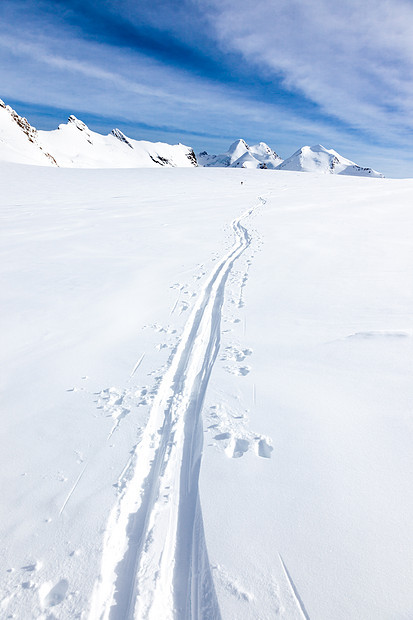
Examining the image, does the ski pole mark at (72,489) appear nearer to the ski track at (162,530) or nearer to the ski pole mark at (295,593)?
the ski track at (162,530)

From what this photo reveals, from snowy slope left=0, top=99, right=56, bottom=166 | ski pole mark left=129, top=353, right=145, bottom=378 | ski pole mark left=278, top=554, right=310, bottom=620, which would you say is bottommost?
ski pole mark left=129, top=353, right=145, bottom=378

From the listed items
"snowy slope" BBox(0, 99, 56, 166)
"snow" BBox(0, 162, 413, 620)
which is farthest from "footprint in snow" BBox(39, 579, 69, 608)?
"snowy slope" BBox(0, 99, 56, 166)

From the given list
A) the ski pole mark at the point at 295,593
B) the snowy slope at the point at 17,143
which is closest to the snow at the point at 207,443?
the ski pole mark at the point at 295,593

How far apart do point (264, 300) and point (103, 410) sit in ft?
13.4

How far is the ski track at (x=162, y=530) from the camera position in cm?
221

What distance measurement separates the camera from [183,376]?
4508 mm

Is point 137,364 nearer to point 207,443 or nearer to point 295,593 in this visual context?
point 207,443

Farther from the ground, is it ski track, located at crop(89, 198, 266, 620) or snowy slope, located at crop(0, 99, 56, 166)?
snowy slope, located at crop(0, 99, 56, 166)

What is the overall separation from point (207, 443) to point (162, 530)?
90 cm

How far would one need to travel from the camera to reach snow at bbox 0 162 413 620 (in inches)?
89.0

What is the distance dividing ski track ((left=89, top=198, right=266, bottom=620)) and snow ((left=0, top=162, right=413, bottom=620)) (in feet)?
0.04

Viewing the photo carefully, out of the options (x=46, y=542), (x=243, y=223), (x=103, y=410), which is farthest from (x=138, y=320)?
(x=243, y=223)

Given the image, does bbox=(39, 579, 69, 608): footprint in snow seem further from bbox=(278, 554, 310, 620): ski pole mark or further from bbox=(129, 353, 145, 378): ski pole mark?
bbox=(129, 353, 145, 378): ski pole mark

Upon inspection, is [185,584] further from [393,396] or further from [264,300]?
[264,300]
